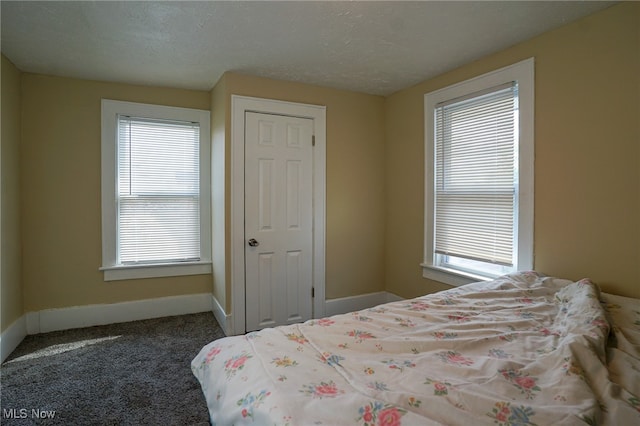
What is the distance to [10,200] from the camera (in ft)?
8.88

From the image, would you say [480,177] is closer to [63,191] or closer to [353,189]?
[353,189]

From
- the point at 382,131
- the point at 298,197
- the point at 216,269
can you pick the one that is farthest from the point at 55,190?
the point at 382,131

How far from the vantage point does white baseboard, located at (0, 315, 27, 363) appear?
249 cm

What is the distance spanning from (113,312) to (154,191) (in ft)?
4.12

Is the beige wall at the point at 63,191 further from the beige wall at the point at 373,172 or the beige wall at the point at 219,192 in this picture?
the beige wall at the point at 219,192

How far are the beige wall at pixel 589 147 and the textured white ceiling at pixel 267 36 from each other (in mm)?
169

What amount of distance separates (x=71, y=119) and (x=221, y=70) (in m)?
1.51

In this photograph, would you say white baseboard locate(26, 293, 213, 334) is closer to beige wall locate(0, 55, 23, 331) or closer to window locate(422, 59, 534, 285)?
beige wall locate(0, 55, 23, 331)

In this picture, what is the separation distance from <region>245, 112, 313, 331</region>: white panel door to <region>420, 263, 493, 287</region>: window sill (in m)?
1.15

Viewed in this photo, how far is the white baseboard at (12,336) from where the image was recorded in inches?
98.1

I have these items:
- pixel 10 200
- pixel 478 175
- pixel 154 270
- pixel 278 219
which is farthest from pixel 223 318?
pixel 478 175

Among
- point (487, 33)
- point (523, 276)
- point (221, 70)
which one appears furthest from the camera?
point (221, 70)

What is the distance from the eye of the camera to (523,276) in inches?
81.7

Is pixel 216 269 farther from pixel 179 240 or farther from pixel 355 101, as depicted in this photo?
pixel 355 101
